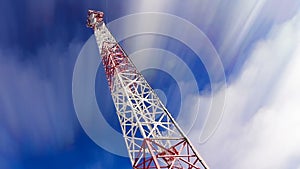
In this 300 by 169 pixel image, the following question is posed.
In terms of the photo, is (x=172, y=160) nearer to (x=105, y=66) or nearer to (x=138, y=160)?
(x=138, y=160)

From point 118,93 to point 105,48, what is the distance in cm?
750

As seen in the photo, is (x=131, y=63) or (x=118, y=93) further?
(x=131, y=63)

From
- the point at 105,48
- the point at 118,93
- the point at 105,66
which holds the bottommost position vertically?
the point at 118,93

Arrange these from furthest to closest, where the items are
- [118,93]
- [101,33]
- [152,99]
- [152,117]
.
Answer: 1. [101,33]
2. [118,93]
3. [152,99]
4. [152,117]

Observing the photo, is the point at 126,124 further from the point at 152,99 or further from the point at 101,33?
the point at 101,33

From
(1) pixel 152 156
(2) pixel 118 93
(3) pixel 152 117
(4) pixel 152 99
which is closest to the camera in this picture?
(1) pixel 152 156

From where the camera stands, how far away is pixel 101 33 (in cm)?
3588

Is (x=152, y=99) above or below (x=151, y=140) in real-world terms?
above

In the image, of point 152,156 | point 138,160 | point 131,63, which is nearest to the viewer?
point 152,156

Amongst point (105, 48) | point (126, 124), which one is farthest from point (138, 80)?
point (105, 48)

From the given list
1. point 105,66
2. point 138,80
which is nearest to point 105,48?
point 105,66

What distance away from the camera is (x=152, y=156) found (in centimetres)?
1986

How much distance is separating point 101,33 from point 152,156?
20.6 metres

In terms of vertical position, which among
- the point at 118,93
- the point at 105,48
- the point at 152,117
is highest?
the point at 105,48
